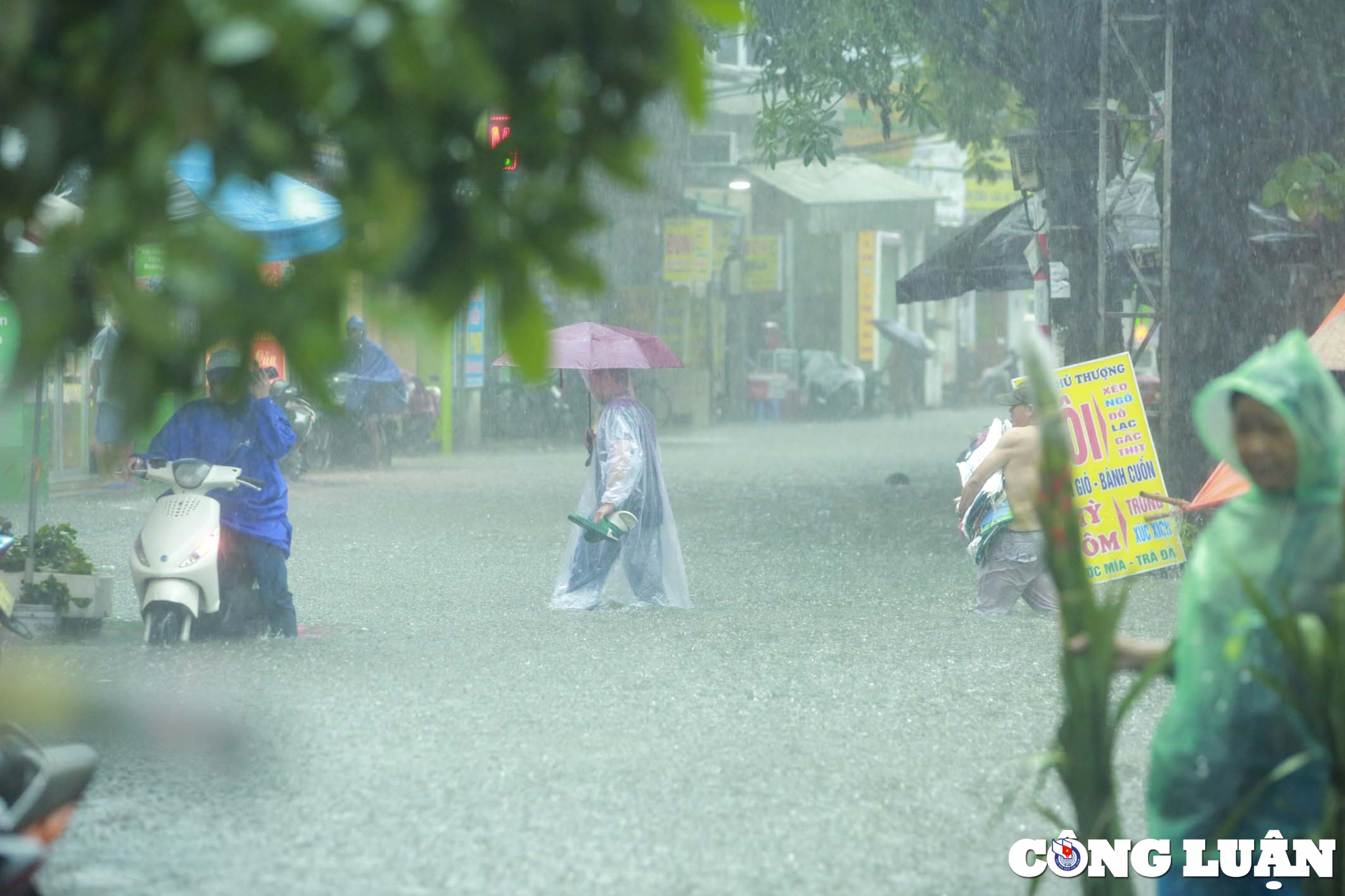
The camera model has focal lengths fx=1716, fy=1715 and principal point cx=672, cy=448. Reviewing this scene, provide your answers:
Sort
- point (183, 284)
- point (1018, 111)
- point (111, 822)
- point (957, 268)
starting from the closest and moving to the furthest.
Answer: point (183, 284) → point (111, 822) → point (957, 268) → point (1018, 111)

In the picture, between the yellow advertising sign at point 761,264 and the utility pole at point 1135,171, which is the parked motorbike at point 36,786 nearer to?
the utility pole at point 1135,171

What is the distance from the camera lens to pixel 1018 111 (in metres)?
19.5

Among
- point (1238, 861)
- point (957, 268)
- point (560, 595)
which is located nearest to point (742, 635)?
point (560, 595)

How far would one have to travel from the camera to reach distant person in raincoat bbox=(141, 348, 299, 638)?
875 centimetres

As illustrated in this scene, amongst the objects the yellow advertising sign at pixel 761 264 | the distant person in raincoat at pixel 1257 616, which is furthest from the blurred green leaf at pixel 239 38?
the yellow advertising sign at pixel 761 264

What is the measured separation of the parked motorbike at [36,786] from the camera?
10.3 feet

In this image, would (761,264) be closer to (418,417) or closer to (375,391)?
(418,417)

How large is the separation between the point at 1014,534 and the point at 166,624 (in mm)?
4682

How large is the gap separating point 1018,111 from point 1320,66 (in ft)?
21.0

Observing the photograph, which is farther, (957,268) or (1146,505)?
(957,268)

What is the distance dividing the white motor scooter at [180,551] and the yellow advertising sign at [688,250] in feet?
74.0

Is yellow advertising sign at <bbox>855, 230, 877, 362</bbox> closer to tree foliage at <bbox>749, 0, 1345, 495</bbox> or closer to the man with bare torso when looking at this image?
tree foliage at <bbox>749, 0, 1345, 495</bbox>

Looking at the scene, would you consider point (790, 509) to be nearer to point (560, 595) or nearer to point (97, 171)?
point (560, 595)

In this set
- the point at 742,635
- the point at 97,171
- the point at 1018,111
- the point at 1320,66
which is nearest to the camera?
the point at 97,171
